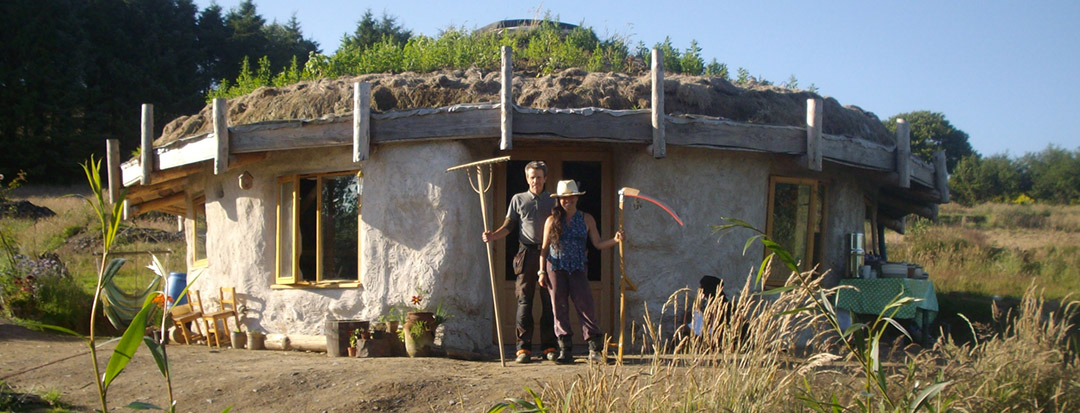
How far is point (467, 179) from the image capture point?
8.40m

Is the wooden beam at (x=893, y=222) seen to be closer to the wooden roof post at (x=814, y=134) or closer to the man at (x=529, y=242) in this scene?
the wooden roof post at (x=814, y=134)

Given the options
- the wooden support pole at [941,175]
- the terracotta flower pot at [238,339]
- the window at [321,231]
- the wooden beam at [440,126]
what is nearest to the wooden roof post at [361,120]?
the wooden beam at [440,126]

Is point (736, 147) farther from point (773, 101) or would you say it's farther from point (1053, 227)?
point (1053, 227)

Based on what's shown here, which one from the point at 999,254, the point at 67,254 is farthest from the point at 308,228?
the point at 999,254

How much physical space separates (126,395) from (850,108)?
298 inches

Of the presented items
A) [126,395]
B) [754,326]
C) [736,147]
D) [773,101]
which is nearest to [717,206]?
[736,147]

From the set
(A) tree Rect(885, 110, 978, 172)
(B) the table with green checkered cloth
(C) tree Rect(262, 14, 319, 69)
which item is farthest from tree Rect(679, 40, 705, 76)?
(A) tree Rect(885, 110, 978, 172)

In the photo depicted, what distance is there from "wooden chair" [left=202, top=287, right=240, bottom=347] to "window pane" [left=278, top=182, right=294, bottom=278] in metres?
0.65

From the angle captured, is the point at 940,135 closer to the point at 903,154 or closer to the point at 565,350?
the point at 903,154

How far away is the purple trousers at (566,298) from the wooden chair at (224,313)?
375 cm

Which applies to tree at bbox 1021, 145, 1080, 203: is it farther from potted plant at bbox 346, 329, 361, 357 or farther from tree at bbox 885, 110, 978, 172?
potted plant at bbox 346, 329, 361, 357

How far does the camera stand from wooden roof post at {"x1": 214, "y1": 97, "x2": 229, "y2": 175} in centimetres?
853

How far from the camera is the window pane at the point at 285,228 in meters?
9.23

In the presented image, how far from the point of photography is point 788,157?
9.06 m
